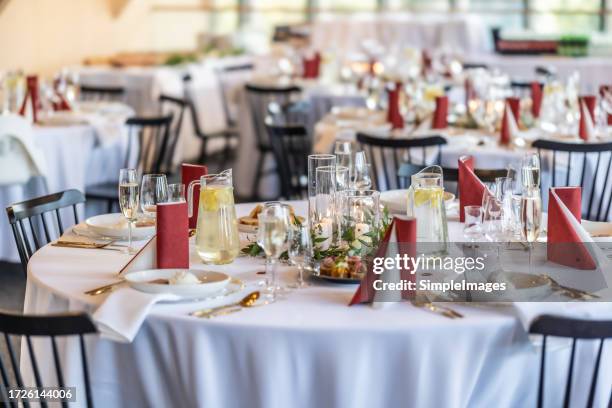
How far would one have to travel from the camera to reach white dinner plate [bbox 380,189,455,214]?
9.75 feet

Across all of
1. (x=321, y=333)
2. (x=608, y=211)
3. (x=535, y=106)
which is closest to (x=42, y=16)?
(x=535, y=106)

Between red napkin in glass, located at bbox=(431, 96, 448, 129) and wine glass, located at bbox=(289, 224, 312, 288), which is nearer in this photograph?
wine glass, located at bbox=(289, 224, 312, 288)

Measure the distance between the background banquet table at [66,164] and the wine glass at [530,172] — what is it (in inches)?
101

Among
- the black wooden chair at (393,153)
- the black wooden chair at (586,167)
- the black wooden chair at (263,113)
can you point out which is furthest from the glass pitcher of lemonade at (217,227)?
the black wooden chair at (263,113)

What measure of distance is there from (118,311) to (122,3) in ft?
32.0

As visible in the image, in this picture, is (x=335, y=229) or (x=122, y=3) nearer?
(x=335, y=229)

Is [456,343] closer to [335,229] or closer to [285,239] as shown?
A: [285,239]

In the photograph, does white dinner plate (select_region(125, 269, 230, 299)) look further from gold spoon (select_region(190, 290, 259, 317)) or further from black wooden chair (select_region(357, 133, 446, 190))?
black wooden chair (select_region(357, 133, 446, 190))

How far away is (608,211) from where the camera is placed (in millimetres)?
4016

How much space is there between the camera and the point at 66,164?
16.7ft

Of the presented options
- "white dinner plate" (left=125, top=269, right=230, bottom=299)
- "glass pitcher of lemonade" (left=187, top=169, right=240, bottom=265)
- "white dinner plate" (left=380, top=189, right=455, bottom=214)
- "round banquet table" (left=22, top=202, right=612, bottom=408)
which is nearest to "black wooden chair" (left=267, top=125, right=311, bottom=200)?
"white dinner plate" (left=380, top=189, right=455, bottom=214)

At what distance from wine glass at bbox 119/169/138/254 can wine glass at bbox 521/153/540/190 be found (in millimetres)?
1213

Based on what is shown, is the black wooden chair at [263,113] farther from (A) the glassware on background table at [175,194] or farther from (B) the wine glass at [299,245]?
(B) the wine glass at [299,245]

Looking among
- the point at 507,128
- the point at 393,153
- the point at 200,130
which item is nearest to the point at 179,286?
the point at 393,153
